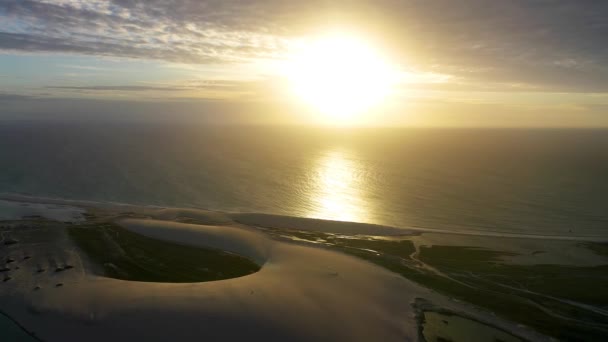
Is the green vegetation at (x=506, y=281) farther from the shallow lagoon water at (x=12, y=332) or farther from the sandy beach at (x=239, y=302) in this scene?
the shallow lagoon water at (x=12, y=332)

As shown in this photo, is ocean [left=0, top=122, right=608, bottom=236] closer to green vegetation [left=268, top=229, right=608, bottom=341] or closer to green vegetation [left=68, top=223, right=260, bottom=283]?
green vegetation [left=268, top=229, right=608, bottom=341]

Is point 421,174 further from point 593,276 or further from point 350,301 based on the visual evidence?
point 350,301

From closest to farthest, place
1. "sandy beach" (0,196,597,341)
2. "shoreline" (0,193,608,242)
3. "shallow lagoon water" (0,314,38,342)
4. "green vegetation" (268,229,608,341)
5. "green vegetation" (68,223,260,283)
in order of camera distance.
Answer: "shallow lagoon water" (0,314,38,342) → "sandy beach" (0,196,597,341) → "green vegetation" (268,229,608,341) → "green vegetation" (68,223,260,283) → "shoreline" (0,193,608,242)

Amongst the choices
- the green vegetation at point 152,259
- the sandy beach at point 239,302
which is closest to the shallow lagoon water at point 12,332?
the sandy beach at point 239,302

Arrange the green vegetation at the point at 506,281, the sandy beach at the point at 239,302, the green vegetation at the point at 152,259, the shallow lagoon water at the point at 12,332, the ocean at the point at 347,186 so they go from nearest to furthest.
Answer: the shallow lagoon water at the point at 12,332
the sandy beach at the point at 239,302
the green vegetation at the point at 506,281
the green vegetation at the point at 152,259
the ocean at the point at 347,186

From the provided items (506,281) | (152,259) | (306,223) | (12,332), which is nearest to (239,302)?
(152,259)

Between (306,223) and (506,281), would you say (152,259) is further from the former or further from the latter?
(506,281)

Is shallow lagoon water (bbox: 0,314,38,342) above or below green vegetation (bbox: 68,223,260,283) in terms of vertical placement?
below

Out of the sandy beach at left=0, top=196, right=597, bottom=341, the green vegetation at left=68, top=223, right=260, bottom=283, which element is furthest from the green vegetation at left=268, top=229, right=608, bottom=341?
the green vegetation at left=68, top=223, right=260, bottom=283
